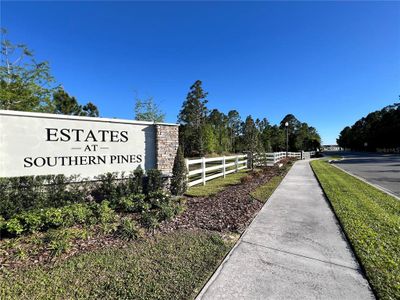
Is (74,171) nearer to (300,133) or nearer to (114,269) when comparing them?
(114,269)

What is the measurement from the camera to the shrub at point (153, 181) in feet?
21.3

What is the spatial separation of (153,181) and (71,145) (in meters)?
2.36

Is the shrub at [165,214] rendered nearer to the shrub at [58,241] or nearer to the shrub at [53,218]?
the shrub at [58,241]

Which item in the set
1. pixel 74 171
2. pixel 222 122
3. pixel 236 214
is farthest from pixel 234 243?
pixel 222 122

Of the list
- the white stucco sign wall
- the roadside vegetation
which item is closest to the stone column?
the white stucco sign wall

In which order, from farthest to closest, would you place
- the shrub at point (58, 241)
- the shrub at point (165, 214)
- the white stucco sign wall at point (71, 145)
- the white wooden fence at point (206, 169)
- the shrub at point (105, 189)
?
1. the white wooden fence at point (206, 169)
2. the shrub at point (105, 189)
3. the white stucco sign wall at point (71, 145)
4. the shrub at point (165, 214)
5. the shrub at point (58, 241)

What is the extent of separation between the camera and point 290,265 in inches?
117

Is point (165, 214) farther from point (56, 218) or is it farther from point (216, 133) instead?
point (216, 133)

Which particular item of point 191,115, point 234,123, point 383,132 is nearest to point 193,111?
point 191,115

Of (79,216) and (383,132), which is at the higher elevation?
(383,132)

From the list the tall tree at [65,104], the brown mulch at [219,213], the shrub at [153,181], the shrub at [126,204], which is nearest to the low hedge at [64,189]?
the shrub at [153,181]

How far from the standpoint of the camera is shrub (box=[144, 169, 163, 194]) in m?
6.49

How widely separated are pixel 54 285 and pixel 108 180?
11.5ft

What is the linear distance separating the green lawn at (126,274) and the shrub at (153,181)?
298 cm
